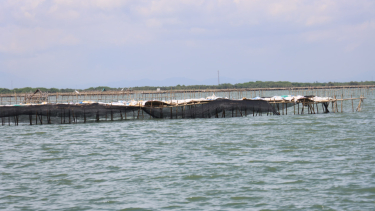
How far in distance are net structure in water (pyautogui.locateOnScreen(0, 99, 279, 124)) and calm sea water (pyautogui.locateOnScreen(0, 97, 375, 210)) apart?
5115 mm

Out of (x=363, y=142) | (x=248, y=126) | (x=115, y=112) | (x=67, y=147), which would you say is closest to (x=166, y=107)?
(x=115, y=112)

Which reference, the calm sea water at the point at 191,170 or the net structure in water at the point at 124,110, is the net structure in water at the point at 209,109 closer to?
the net structure in water at the point at 124,110

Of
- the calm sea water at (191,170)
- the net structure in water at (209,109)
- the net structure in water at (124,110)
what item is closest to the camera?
the calm sea water at (191,170)

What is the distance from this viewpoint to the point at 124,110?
34344 millimetres

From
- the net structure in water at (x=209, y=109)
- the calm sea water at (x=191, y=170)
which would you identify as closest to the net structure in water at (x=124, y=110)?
the net structure in water at (x=209, y=109)

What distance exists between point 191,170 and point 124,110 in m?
19.9

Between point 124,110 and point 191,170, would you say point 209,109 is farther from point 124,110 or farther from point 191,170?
point 191,170

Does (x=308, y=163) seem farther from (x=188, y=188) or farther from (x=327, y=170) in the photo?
(x=188, y=188)

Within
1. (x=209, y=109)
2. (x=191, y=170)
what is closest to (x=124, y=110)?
(x=209, y=109)

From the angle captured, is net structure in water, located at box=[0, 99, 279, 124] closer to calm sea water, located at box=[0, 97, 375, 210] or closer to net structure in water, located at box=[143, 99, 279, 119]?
net structure in water, located at box=[143, 99, 279, 119]

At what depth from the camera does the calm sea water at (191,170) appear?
11523 millimetres

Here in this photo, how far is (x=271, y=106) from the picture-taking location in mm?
35375

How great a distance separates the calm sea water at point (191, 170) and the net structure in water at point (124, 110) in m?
5.11

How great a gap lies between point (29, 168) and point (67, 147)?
523 centimetres
